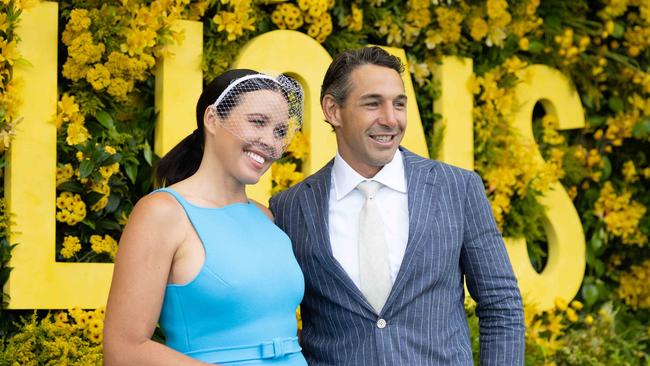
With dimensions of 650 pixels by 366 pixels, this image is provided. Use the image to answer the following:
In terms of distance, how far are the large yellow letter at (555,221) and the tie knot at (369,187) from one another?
7.20 feet

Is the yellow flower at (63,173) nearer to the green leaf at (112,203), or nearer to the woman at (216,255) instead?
the green leaf at (112,203)

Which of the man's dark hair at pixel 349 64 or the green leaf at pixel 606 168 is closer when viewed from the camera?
the man's dark hair at pixel 349 64

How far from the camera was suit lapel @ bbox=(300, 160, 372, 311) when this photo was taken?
9.41 feet

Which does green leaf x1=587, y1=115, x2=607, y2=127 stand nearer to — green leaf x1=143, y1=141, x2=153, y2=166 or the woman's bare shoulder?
green leaf x1=143, y1=141, x2=153, y2=166

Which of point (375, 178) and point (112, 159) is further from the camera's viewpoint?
point (112, 159)

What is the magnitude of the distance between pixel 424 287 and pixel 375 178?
35cm

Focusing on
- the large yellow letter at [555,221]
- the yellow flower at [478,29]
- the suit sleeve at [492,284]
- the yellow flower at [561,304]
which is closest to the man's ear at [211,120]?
the suit sleeve at [492,284]

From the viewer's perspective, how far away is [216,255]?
2510mm

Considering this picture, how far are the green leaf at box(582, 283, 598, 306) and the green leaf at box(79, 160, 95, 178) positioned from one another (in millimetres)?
2724

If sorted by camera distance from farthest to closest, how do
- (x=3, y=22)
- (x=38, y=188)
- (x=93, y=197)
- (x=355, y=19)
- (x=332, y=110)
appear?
(x=355, y=19)
(x=93, y=197)
(x=38, y=188)
(x=3, y=22)
(x=332, y=110)

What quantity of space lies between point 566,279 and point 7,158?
9.17 feet

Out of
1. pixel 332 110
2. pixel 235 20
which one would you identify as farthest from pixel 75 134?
pixel 332 110

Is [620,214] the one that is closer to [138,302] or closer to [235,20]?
[235,20]

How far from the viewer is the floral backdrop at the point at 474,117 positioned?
12.6 ft
